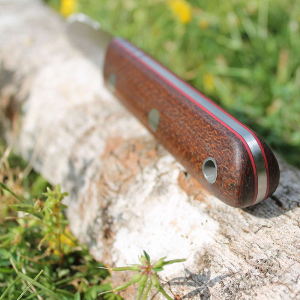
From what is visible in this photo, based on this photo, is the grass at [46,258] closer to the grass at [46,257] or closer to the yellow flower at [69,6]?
the grass at [46,257]

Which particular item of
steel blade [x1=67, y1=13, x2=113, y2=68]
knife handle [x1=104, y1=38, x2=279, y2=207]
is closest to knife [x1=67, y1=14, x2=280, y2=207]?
knife handle [x1=104, y1=38, x2=279, y2=207]

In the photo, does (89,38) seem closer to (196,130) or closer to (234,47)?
(234,47)

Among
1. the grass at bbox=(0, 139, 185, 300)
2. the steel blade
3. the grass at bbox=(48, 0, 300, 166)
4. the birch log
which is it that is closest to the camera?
the birch log

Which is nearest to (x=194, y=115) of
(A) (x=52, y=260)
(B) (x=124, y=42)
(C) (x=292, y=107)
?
(B) (x=124, y=42)

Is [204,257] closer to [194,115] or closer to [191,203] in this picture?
[191,203]

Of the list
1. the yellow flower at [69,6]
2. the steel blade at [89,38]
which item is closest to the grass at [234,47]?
the yellow flower at [69,6]

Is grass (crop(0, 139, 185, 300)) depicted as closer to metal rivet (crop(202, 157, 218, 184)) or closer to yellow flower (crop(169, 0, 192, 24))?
metal rivet (crop(202, 157, 218, 184))
